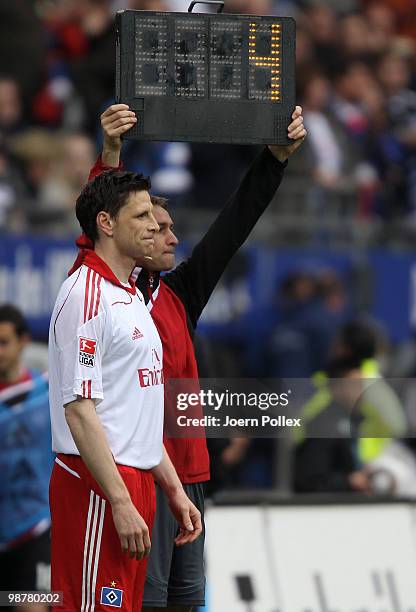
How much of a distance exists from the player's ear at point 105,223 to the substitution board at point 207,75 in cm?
31

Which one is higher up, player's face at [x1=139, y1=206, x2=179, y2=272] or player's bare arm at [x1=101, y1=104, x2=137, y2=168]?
player's bare arm at [x1=101, y1=104, x2=137, y2=168]

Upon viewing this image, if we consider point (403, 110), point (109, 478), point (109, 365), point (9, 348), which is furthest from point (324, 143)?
point (109, 478)

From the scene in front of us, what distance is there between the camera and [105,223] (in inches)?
190

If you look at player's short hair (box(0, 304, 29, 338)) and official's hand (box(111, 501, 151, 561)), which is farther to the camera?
player's short hair (box(0, 304, 29, 338))

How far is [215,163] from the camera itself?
12219 millimetres

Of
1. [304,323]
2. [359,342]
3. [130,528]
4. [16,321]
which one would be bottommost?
[130,528]

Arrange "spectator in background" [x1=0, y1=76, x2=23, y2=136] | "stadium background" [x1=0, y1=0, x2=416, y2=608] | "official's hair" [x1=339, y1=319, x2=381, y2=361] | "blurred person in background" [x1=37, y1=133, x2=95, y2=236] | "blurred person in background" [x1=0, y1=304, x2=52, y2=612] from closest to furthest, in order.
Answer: "blurred person in background" [x1=0, y1=304, x2=52, y2=612]
"official's hair" [x1=339, y1=319, x2=381, y2=361]
"stadium background" [x1=0, y1=0, x2=416, y2=608]
"blurred person in background" [x1=37, y1=133, x2=95, y2=236]
"spectator in background" [x1=0, y1=76, x2=23, y2=136]

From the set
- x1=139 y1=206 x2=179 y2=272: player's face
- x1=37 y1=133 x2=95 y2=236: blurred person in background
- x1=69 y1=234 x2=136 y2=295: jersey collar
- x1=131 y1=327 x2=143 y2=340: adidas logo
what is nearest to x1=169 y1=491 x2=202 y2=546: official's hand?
x1=131 y1=327 x2=143 y2=340: adidas logo

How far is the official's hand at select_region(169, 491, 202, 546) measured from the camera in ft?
16.5

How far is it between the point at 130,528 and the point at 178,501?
0.56m

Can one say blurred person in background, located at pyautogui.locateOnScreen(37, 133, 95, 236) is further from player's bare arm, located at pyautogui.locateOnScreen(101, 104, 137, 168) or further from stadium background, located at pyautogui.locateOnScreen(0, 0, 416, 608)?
player's bare arm, located at pyautogui.locateOnScreen(101, 104, 137, 168)

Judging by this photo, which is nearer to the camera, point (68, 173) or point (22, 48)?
point (68, 173)

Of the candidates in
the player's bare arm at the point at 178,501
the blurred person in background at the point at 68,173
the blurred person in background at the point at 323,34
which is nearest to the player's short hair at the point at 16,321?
the player's bare arm at the point at 178,501

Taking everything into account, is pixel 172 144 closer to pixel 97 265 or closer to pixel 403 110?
pixel 403 110
